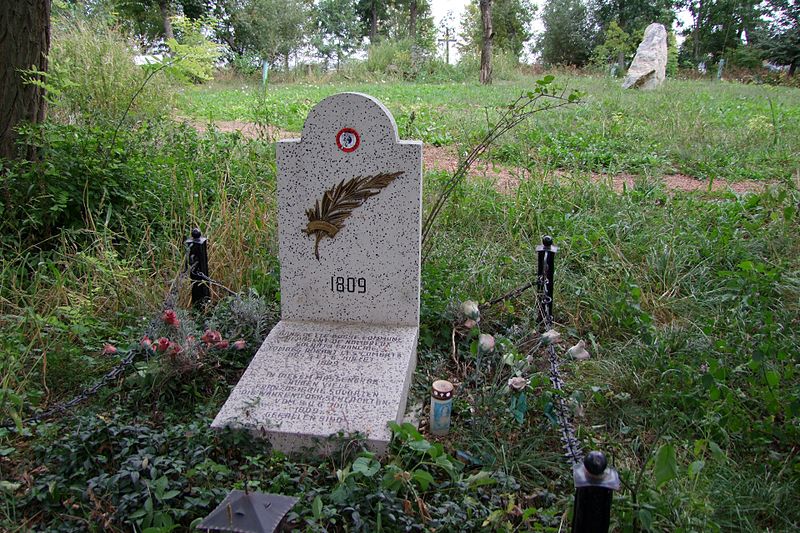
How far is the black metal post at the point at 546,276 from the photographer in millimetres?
3670

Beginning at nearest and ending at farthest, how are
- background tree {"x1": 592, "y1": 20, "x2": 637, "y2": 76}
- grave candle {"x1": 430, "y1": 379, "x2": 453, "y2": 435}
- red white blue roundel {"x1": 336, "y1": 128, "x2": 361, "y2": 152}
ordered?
grave candle {"x1": 430, "y1": 379, "x2": 453, "y2": 435}, red white blue roundel {"x1": 336, "y1": 128, "x2": 361, "y2": 152}, background tree {"x1": 592, "y1": 20, "x2": 637, "y2": 76}

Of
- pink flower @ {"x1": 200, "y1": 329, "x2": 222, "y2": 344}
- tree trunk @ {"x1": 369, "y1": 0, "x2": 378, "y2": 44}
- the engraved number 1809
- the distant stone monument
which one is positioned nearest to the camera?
pink flower @ {"x1": 200, "y1": 329, "x2": 222, "y2": 344}

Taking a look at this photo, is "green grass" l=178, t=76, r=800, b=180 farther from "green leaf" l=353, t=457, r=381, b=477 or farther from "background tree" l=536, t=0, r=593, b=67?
"background tree" l=536, t=0, r=593, b=67

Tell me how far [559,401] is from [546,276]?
1.12 metres

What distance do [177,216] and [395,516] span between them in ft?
10.1

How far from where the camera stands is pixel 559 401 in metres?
2.75

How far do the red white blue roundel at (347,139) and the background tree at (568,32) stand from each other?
97.7ft

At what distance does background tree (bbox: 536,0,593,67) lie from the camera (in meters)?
30.8

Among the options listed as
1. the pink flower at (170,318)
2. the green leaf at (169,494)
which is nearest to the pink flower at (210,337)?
the pink flower at (170,318)

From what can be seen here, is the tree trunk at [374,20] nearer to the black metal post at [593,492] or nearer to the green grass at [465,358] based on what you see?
the green grass at [465,358]

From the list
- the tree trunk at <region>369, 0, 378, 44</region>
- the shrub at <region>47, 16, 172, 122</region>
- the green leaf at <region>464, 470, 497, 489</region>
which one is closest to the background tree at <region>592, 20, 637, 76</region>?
the tree trunk at <region>369, 0, 378, 44</region>

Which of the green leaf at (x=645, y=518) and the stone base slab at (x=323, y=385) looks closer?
the green leaf at (x=645, y=518)

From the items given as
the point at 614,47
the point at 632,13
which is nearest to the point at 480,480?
the point at 614,47

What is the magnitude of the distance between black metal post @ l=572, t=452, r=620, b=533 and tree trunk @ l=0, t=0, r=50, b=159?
4.47 meters
